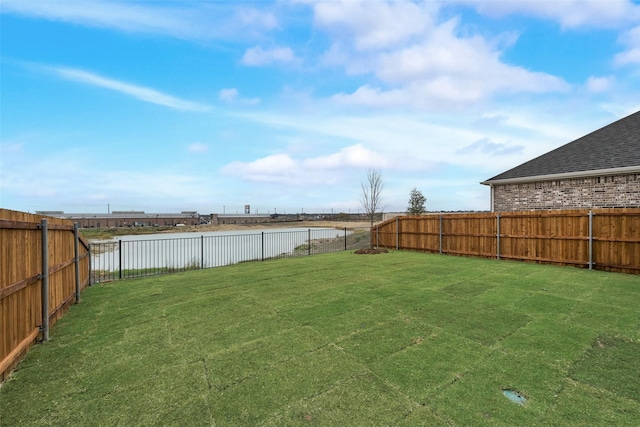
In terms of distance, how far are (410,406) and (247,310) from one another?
310 cm

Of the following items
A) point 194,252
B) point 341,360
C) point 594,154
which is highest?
point 594,154

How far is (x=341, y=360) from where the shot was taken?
296 centimetres

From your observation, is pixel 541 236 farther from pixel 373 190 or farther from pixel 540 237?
pixel 373 190

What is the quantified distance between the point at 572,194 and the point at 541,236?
8.67ft

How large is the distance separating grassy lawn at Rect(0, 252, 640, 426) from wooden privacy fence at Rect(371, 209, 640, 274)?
8.86 ft

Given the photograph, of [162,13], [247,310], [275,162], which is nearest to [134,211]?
[275,162]

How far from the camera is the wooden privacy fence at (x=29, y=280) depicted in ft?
9.23

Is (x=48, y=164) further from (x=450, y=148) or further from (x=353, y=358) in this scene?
(x=450, y=148)

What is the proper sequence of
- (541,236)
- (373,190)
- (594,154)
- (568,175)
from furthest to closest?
(373,190) → (594,154) → (568,175) → (541,236)

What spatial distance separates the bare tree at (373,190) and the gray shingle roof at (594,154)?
4746 mm

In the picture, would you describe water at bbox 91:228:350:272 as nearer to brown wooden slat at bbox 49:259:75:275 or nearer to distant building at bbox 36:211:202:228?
brown wooden slat at bbox 49:259:75:275

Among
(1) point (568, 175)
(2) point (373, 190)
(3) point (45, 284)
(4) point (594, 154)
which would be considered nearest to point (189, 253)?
(2) point (373, 190)

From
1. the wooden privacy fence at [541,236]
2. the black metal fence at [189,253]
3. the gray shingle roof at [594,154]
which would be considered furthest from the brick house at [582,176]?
the black metal fence at [189,253]

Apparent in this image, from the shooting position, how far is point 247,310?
15.4ft
